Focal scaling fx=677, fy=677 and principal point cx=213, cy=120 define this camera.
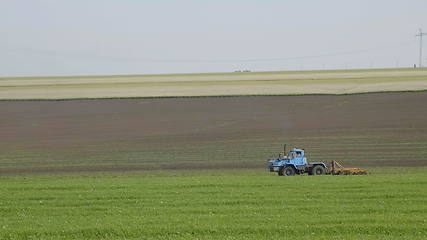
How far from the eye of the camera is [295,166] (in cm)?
3566

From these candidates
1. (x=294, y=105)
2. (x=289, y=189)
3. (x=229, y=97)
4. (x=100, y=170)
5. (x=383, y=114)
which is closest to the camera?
(x=289, y=189)

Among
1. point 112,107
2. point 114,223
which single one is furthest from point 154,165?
point 112,107

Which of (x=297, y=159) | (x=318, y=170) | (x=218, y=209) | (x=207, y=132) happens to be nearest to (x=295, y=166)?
(x=297, y=159)

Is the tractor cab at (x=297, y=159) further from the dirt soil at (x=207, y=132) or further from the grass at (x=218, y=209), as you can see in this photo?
the grass at (x=218, y=209)

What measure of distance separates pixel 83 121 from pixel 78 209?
1594 inches

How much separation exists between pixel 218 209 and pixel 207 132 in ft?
108

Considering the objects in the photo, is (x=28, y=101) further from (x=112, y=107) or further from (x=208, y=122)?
(x=208, y=122)

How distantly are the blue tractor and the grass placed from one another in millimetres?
6639

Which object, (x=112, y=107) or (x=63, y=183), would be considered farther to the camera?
(x=112, y=107)

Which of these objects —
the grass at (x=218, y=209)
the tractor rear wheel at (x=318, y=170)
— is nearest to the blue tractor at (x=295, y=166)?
the tractor rear wheel at (x=318, y=170)

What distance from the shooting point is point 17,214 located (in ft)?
64.8

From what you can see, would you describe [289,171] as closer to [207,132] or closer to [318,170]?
[318,170]

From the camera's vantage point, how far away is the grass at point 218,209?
15.9m

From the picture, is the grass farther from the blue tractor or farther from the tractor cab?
the tractor cab
